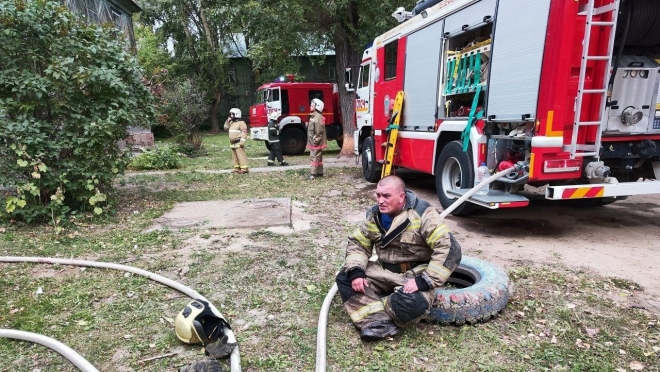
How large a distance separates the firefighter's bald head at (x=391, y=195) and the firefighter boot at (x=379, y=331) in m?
0.72

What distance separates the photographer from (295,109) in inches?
581

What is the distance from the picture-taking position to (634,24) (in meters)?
4.45

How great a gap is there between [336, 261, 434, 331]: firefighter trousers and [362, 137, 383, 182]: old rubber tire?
5.65 metres

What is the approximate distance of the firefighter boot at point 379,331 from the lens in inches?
104

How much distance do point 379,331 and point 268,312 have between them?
2.95 feet

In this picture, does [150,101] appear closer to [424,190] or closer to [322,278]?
[322,278]

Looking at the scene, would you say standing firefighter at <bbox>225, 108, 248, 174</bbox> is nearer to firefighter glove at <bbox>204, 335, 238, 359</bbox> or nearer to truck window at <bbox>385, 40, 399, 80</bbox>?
truck window at <bbox>385, 40, 399, 80</bbox>

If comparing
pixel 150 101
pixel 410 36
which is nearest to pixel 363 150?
pixel 410 36

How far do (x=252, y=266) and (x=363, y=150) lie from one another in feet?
18.8

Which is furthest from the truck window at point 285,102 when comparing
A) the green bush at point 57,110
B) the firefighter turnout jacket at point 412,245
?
the firefighter turnout jacket at point 412,245

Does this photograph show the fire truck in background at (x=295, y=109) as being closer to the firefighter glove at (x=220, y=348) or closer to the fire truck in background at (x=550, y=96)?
the fire truck in background at (x=550, y=96)

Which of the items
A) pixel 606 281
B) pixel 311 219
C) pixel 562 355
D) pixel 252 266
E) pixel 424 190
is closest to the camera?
pixel 562 355

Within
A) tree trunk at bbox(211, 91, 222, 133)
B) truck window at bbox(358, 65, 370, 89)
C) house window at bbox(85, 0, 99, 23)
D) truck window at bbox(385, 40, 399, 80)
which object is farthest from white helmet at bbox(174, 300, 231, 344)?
tree trunk at bbox(211, 91, 222, 133)

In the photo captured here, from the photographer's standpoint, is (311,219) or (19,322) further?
(311,219)
